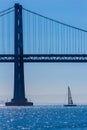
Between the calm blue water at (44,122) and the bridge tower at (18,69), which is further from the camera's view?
the bridge tower at (18,69)

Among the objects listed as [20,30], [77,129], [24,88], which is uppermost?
[20,30]

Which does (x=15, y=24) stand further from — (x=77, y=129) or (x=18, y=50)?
(x=77, y=129)

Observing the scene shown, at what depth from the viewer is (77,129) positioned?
179 ft

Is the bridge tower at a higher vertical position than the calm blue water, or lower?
higher

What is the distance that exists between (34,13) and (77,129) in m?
42.5

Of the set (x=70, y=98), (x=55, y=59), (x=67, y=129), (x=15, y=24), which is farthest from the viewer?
(x=70, y=98)

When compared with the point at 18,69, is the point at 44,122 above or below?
below

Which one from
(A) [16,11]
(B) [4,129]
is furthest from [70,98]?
(B) [4,129]

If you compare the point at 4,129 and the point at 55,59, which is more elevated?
the point at 55,59

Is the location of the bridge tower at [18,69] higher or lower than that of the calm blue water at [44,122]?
higher

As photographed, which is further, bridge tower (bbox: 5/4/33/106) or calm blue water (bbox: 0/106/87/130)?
bridge tower (bbox: 5/4/33/106)

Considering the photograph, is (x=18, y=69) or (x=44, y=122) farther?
(x=18, y=69)

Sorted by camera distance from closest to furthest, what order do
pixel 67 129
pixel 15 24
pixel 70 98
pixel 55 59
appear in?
pixel 67 129, pixel 55 59, pixel 15 24, pixel 70 98

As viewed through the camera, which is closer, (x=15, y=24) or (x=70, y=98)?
(x=15, y=24)
